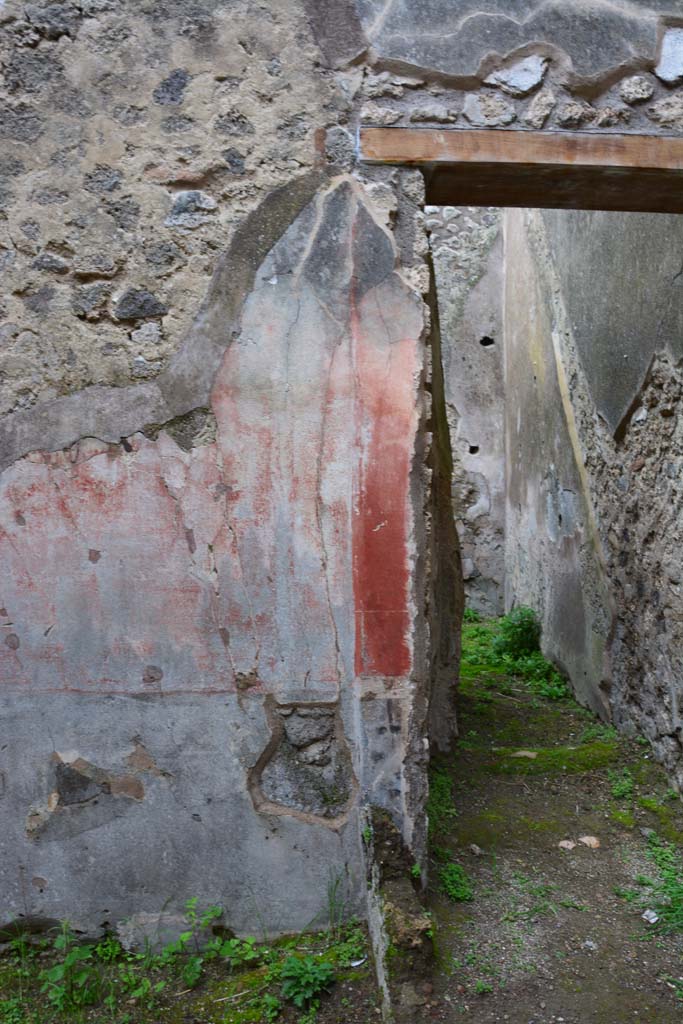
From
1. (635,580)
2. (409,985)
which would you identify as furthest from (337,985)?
(635,580)

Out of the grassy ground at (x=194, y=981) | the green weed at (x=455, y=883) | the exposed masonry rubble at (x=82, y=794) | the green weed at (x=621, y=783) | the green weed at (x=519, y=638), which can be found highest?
the green weed at (x=519, y=638)

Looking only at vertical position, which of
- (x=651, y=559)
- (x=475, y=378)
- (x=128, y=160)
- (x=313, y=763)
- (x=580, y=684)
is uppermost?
(x=475, y=378)

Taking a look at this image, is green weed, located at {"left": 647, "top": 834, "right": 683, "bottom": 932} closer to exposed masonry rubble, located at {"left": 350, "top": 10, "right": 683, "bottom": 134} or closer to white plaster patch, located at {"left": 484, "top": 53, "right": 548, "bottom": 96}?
exposed masonry rubble, located at {"left": 350, "top": 10, "right": 683, "bottom": 134}

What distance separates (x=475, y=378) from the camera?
27.6ft

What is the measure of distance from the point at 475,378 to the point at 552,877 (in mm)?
6053

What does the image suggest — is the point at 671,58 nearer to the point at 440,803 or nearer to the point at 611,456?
the point at 611,456

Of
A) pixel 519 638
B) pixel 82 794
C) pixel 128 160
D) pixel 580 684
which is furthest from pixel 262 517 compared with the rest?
pixel 519 638

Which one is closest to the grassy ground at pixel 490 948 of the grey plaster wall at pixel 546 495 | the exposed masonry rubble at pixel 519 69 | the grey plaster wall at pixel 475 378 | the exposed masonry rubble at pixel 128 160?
the grey plaster wall at pixel 546 495

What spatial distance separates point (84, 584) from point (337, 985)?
1.30 m

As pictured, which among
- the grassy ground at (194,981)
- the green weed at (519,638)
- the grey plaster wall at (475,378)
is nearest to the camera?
the grassy ground at (194,981)

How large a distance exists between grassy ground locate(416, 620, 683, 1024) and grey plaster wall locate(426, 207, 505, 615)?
377 cm

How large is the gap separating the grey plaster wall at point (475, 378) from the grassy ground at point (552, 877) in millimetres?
3775

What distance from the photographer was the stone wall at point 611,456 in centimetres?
357

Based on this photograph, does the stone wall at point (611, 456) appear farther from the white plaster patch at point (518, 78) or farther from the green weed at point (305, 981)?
the green weed at point (305, 981)
